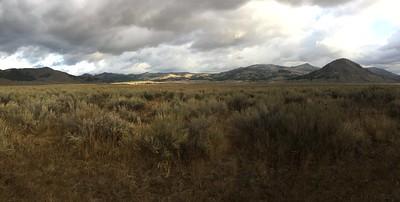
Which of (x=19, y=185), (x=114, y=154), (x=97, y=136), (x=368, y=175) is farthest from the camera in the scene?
(x=97, y=136)

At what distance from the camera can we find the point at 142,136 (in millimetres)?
7219

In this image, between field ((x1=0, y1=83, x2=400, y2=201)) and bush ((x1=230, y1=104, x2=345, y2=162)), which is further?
bush ((x1=230, y1=104, x2=345, y2=162))

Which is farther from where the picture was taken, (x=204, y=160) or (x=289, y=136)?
(x=289, y=136)

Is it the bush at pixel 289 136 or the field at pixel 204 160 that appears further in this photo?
the bush at pixel 289 136

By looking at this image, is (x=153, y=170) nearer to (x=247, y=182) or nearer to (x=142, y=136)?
A: (x=142, y=136)

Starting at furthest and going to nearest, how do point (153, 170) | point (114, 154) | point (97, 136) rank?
point (97, 136) → point (114, 154) → point (153, 170)

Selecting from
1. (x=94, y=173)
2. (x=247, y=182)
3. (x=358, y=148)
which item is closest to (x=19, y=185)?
(x=94, y=173)

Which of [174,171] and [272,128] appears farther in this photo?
[272,128]

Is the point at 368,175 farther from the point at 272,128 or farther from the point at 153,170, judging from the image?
the point at 153,170

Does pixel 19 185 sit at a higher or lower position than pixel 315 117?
lower

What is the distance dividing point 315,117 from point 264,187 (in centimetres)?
309

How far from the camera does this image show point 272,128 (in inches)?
309

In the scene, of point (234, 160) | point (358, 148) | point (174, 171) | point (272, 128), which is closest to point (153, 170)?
point (174, 171)

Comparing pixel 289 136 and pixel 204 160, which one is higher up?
pixel 289 136
